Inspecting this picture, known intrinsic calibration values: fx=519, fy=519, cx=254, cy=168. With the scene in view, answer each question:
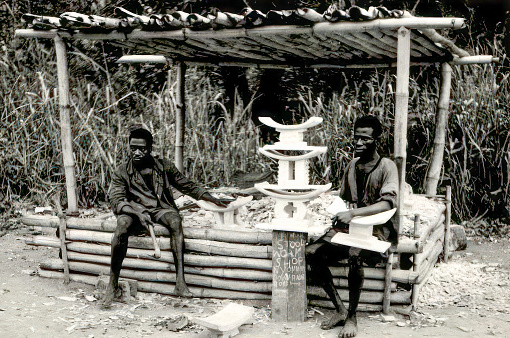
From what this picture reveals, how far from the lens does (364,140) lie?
160 inches

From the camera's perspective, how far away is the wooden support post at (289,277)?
4.26m

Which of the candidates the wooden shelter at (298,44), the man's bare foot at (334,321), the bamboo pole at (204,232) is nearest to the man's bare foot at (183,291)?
the wooden shelter at (298,44)

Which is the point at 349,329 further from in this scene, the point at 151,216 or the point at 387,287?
the point at 151,216

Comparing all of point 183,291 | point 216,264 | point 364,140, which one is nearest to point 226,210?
point 216,264

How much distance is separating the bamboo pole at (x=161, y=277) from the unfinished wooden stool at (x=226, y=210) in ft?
2.01

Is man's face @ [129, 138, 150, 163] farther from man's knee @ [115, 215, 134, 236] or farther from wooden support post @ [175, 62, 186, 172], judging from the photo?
wooden support post @ [175, 62, 186, 172]

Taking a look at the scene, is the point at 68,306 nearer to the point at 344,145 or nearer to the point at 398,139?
the point at 398,139

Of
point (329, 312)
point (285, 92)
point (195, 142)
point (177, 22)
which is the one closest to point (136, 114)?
point (195, 142)

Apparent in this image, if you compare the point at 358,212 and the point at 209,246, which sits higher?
the point at 358,212

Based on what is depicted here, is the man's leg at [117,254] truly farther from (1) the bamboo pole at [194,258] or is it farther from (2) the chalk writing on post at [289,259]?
(2) the chalk writing on post at [289,259]

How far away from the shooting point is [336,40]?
16.8ft

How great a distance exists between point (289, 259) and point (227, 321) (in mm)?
726

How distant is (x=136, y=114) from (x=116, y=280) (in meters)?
4.82

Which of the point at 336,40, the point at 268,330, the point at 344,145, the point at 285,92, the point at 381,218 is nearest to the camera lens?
the point at 381,218
